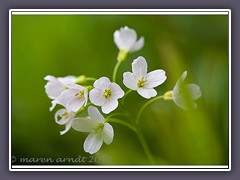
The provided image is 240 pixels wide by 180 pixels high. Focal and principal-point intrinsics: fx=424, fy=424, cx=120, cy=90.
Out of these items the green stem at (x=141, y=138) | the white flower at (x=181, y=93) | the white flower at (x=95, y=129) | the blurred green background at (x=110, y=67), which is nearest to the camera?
the white flower at (x=181, y=93)

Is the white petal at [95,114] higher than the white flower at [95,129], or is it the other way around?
the white petal at [95,114]

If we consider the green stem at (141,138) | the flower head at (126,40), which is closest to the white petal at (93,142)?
the green stem at (141,138)

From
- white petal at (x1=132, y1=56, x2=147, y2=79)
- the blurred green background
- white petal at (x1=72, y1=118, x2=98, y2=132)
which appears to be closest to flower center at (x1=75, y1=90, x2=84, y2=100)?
white petal at (x1=72, y1=118, x2=98, y2=132)

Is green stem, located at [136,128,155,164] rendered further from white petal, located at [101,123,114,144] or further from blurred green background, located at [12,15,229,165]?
white petal, located at [101,123,114,144]

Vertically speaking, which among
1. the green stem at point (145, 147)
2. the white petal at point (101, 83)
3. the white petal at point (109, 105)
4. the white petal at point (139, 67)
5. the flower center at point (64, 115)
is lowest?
the green stem at point (145, 147)

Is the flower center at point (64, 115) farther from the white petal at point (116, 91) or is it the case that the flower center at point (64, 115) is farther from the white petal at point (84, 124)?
the white petal at point (116, 91)

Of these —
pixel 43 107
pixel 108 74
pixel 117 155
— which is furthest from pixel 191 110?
pixel 43 107

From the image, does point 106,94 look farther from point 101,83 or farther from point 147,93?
point 147,93
